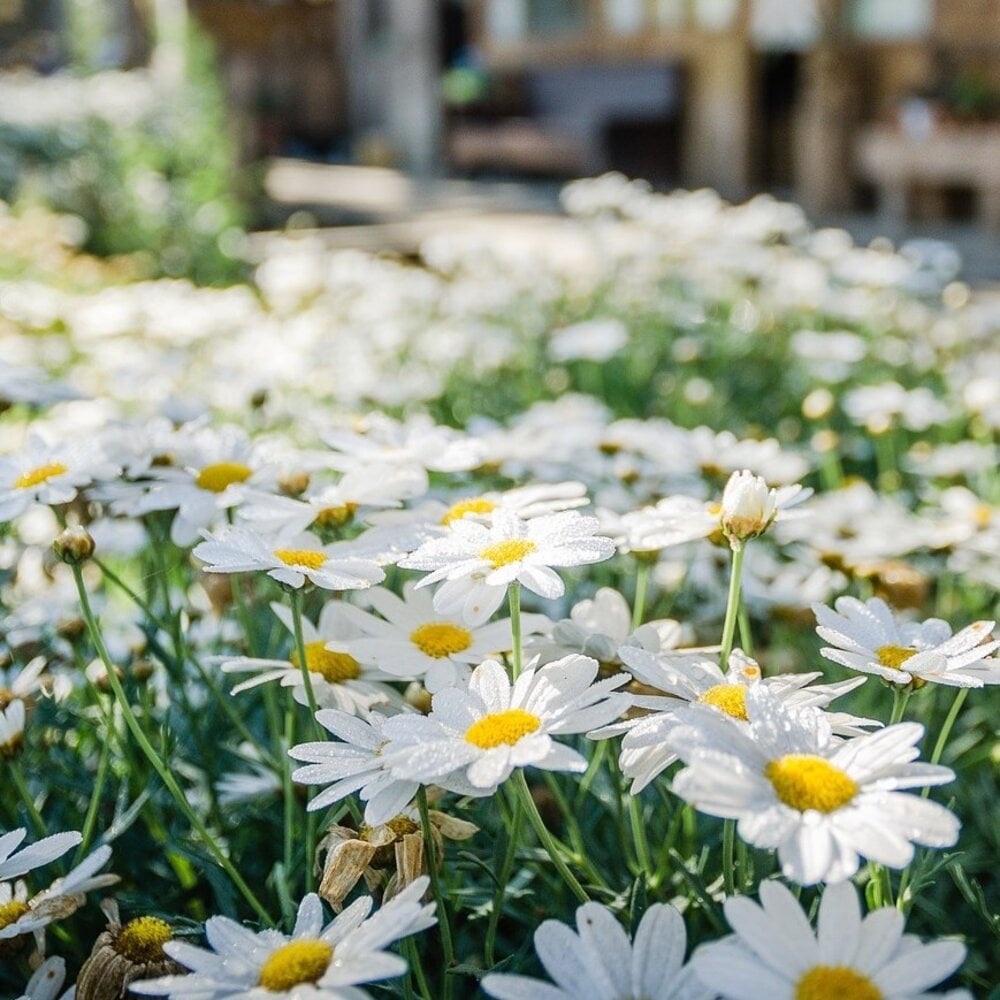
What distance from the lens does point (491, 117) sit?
7.77 meters

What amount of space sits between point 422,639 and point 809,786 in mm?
299

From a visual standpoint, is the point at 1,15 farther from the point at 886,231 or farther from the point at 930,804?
the point at 930,804

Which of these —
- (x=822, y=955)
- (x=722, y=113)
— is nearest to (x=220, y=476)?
(x=822, y=955)

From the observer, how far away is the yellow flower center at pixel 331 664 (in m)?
0.79

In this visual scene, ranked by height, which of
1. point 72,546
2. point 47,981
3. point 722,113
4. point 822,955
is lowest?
point 47,981

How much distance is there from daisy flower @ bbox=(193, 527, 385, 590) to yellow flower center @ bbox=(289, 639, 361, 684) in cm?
6

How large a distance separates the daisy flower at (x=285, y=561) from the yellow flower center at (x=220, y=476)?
15cm

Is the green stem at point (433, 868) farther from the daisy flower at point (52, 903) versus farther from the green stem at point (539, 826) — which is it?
the daisy flower at point (52, 903)

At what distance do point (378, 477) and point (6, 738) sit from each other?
281 mm

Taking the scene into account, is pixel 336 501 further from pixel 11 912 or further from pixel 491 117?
pixel 491 117

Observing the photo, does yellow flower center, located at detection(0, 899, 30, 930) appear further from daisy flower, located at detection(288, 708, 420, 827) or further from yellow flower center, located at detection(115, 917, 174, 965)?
daisy flower, located at detection(288, 708, 420, 827)

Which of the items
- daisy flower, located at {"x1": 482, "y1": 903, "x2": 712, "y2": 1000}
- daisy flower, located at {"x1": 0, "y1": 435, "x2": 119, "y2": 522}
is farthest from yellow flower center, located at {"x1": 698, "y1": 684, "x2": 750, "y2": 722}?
daisy flower, located at {"x1": 0, "y1": 435, "x2": 119, "y2": 522}

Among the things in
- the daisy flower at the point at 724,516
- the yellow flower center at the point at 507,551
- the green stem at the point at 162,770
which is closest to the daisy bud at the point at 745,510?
the daisy flower at the point at 724,516

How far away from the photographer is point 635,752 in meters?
0.62
